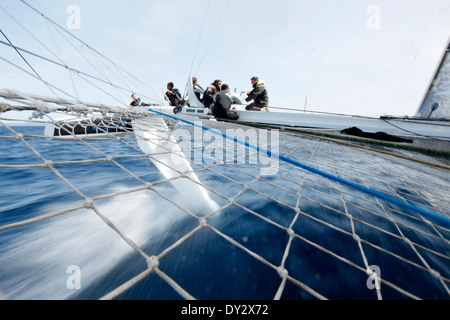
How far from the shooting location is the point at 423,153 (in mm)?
2721

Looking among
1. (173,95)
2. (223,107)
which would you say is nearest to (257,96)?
(223,107)

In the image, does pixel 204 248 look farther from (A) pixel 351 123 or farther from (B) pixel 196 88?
(B) pixel 196 88

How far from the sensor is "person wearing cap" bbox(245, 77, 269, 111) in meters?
4.17

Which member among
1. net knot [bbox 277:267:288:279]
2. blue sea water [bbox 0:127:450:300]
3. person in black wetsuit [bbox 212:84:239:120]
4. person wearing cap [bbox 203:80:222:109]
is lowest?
blue sea water [bbox 0:127:450:300]

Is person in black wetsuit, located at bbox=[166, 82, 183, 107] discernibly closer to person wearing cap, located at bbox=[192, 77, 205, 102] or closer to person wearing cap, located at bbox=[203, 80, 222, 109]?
person wearing cap, located at bbox=[192, 77, 205, 102]

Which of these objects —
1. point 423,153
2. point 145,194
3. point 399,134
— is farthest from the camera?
point 399,134

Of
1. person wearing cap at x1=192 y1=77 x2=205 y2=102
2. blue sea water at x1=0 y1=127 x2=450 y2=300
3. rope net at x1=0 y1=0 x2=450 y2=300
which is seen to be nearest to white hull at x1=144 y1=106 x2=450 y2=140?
person wearing cap at x1=192 y1=77 x2=205 y2=102

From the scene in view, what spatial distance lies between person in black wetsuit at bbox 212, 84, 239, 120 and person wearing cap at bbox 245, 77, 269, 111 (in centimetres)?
63

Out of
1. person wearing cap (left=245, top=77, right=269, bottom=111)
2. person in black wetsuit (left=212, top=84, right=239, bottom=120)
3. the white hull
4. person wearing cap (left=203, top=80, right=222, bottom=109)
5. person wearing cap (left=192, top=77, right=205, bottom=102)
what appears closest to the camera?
the white hull

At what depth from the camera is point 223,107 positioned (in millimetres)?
3838

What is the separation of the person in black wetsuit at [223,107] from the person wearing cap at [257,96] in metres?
0.63
